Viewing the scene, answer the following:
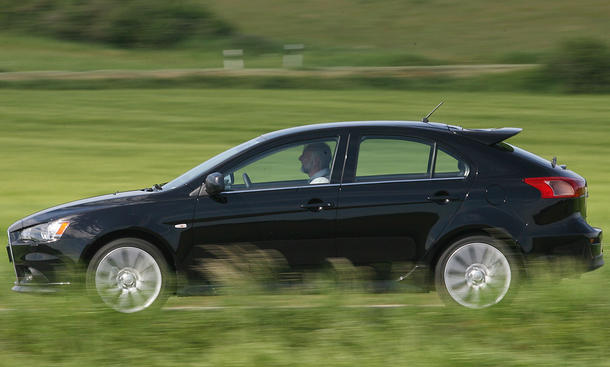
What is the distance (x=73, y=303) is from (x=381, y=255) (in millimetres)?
2140

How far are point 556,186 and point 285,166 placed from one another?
1933 mm

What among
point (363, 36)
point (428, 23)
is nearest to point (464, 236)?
point (363, 36)

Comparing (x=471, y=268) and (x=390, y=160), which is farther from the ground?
(x=390, y=160)

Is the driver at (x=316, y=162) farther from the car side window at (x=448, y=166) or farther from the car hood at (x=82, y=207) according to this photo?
the car hood at (x=82, y=207)

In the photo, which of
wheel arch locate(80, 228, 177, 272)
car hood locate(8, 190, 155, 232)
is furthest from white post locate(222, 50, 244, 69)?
wheel arch locate(80, 228, 177, 272)

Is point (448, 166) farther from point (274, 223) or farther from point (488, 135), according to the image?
point (274, 223)

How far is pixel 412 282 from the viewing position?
6453mm

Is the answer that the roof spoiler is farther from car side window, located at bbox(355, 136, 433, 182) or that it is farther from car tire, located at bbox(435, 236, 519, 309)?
car tire, located at bbox(435, 236, 519, 309)

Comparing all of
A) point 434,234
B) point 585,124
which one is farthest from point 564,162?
point 434,234

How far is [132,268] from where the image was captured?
255 inches

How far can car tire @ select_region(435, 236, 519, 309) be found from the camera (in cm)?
Answer: 646

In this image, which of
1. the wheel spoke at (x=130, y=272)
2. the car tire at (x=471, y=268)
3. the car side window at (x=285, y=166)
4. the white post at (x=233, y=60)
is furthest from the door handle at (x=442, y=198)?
the white post at (x=233, y=60)

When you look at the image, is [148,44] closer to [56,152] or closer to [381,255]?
[56,152]

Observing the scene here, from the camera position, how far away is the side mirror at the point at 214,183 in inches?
254
